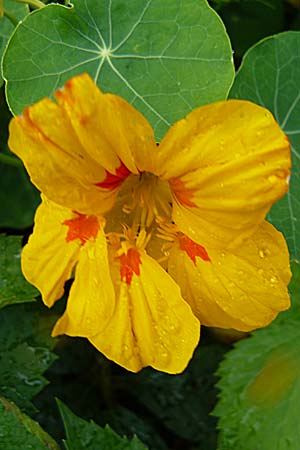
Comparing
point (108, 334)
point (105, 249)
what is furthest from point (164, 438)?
point (105, 249)

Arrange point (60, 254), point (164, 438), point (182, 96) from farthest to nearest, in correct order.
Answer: point (164, 438)
point (182, 96)
point (60, 254)

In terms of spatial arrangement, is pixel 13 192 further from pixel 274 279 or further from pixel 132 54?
pixel 274 279

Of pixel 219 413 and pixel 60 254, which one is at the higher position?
pixel 60 254

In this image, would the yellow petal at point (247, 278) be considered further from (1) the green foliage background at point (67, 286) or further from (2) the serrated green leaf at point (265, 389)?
(2) the serrated green leaf at point (265, 389)

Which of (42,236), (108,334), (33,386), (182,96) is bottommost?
(33,386)

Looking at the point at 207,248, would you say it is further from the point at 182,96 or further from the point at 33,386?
the point at 33,386

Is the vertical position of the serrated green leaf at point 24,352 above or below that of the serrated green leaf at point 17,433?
below

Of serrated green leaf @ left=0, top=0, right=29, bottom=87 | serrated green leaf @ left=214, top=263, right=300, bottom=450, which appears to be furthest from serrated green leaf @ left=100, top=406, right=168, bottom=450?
serrated green leaf @ left=0, top=0, right=29, bottom=87

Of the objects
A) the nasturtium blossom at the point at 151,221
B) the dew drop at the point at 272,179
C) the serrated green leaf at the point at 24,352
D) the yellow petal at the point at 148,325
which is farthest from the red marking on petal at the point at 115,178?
the serrated green leaf at the point at 24,352
